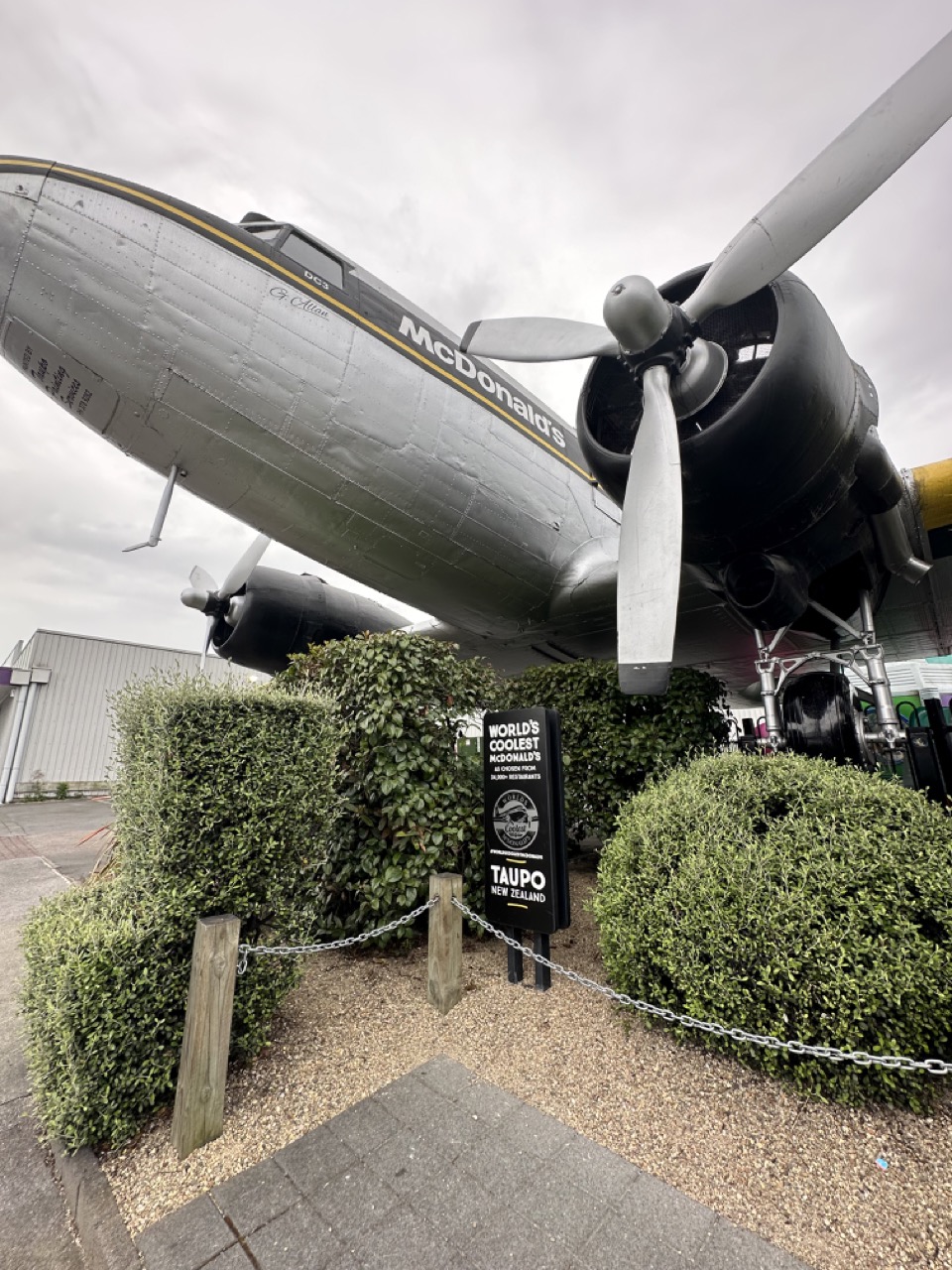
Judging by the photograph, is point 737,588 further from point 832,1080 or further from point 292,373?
point 292,373

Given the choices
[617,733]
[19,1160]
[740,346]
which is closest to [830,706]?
[617,733]

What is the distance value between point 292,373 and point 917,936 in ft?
22.1

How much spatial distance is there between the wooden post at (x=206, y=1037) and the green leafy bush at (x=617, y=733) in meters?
3.30

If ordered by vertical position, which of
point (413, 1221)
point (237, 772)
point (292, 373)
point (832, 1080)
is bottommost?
point (413, 1221)

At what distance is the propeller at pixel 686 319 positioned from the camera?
412cm

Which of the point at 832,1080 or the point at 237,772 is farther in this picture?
the point at 237,772

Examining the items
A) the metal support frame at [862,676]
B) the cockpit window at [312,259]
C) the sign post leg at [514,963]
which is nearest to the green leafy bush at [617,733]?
the metal support frame at [862,676]

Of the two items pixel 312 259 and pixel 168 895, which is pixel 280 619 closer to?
pixel 312 259

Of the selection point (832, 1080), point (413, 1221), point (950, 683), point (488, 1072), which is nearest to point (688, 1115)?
point (832, 1080)

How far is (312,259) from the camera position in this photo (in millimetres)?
6688

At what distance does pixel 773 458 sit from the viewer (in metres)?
4.51

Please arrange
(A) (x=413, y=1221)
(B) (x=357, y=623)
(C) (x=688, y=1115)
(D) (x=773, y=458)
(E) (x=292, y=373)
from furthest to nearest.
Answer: (B) (x=357, y=623), (E) (x=292, y=373), (D) (x=773, y=458), (C) (x=688, y=1115), (A) (x=413, y=1221)

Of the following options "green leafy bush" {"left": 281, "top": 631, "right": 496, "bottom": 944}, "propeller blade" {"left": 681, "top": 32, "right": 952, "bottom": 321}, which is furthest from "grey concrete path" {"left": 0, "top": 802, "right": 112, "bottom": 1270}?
"propeller blade" {"left": 681, "top": 32, "right": 952, "bottom": 321}

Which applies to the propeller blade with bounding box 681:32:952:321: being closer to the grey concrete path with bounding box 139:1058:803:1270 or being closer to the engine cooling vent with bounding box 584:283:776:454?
the engine cooling vent with bounding box 584:283:776:454
